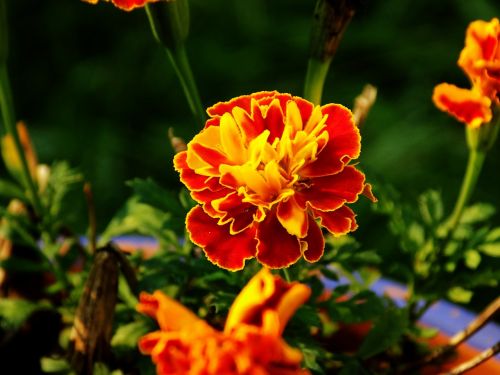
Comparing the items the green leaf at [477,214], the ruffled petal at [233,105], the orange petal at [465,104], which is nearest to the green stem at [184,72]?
the ruffled petal at [233,105]

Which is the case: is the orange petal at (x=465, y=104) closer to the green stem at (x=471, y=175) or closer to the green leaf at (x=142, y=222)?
the green stem at (x=471, y=175)

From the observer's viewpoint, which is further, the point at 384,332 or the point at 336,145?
the point at 384,332

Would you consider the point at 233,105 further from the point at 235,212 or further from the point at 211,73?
the point at 211,73

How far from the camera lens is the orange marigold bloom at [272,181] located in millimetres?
449

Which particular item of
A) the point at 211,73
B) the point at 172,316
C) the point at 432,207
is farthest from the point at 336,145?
the point at 211,73

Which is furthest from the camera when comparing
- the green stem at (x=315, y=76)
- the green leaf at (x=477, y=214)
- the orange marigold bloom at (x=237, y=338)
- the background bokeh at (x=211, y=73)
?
the background bokeh at (x=211, y=73)

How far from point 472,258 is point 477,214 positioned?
0.07m

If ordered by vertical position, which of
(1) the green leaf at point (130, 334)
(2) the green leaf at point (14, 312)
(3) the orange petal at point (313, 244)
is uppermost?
(3) the orange petal at point (313, 244)

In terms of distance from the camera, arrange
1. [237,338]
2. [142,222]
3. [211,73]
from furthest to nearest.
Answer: [211,73] < [142,222] < [237,338]

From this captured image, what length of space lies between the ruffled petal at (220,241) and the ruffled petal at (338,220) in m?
0.04

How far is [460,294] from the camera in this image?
2.09 ft

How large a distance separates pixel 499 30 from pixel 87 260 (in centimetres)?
40

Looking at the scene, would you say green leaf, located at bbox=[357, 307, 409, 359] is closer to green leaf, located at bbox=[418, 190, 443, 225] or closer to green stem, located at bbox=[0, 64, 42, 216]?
green leaf, located at bbox=[418, 190, 443, 225]

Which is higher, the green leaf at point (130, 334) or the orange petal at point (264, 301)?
the orange petal at point (264, 301)
